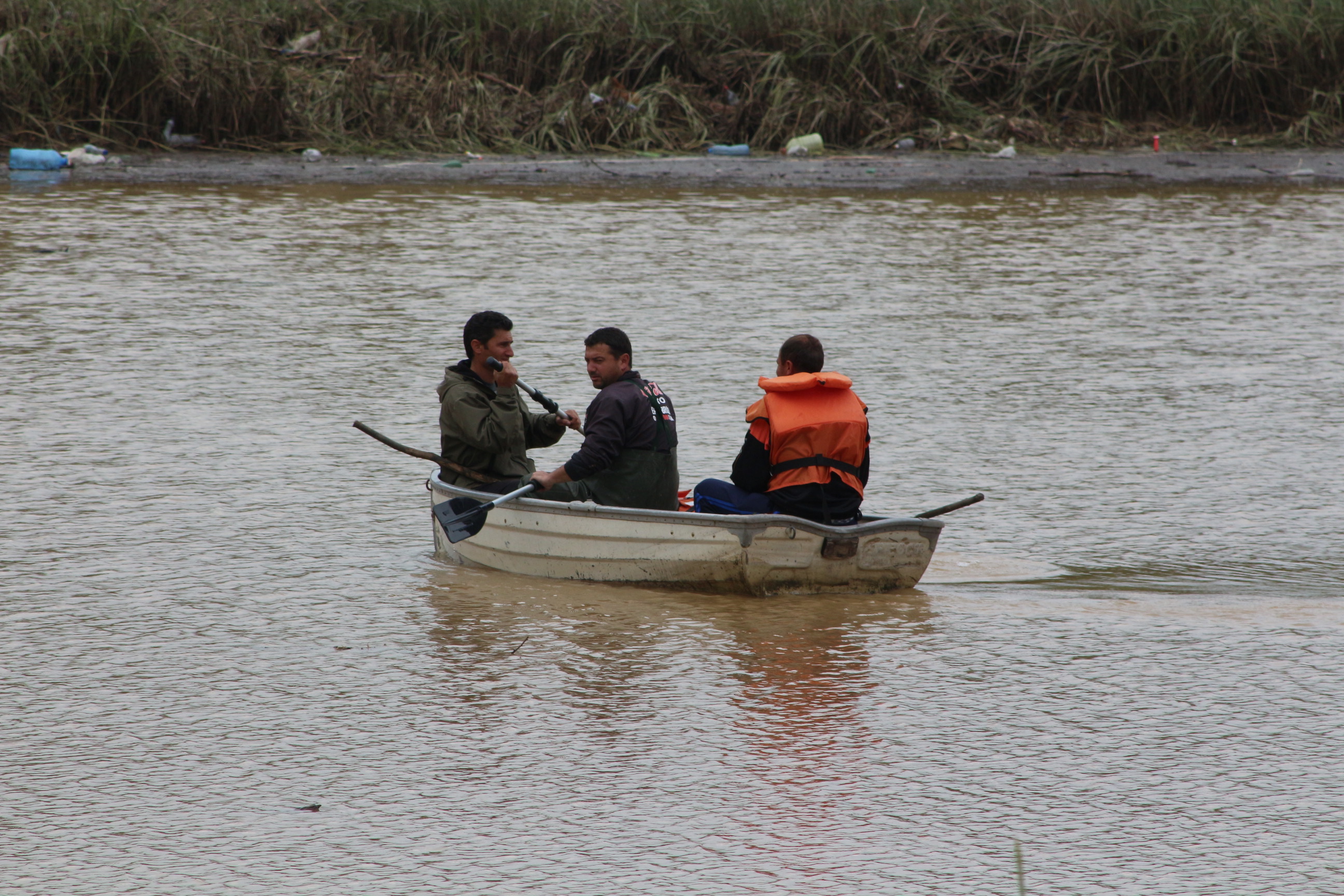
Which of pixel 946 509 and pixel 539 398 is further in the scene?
pixel 539 398

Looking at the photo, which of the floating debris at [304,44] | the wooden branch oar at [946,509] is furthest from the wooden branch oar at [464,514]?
the floating debris at [304,44]

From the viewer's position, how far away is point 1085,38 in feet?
65.7

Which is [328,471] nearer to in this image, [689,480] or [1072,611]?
[689,480]

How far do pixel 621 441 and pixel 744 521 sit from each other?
2.12 feet

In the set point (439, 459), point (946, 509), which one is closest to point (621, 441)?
point (439, 459)

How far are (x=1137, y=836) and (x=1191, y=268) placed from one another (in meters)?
10.2

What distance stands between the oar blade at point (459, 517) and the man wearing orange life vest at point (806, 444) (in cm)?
95

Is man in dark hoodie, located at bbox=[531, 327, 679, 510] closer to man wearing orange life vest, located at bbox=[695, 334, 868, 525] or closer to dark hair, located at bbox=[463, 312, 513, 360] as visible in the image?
man wearing orange life vest, located at bbox=[695, 334, 868, 525]

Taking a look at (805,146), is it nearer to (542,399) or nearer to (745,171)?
(745,171)

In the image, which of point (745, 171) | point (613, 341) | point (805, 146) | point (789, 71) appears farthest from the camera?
point (789, 71)

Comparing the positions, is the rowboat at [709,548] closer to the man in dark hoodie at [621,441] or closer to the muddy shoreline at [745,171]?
the man in dark hoodie at [621,441]

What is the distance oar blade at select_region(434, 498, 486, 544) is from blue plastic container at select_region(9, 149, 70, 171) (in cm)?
1233

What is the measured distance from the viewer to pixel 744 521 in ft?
21.0

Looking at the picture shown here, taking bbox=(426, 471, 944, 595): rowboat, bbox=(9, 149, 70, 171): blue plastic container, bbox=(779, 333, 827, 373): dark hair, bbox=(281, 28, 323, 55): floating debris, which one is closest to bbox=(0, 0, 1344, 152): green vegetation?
bbox=(281, 28, 323, 55): floating debris
